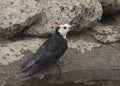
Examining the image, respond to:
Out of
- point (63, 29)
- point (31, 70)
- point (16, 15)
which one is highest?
point (16, 15)

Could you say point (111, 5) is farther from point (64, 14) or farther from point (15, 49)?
point (15, 49)

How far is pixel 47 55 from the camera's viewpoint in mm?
10211

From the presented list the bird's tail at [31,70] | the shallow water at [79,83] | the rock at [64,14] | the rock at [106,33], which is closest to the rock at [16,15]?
the rock at [64,14]

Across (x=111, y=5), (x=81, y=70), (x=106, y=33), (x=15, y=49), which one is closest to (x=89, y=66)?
(x=81, y=70)

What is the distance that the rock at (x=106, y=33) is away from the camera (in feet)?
37.1

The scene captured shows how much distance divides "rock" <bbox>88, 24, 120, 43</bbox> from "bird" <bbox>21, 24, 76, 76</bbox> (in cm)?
91

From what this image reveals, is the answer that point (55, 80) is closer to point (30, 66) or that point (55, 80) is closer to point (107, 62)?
point (30, 66)

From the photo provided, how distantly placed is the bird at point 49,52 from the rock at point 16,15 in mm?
615

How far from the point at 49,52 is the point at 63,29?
69 cm

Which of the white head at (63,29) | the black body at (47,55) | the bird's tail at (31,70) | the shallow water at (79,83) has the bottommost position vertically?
the shallow water at (79,83)

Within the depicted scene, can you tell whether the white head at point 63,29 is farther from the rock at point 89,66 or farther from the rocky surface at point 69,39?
the rock at point 89,66

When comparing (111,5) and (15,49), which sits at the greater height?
(111,5)

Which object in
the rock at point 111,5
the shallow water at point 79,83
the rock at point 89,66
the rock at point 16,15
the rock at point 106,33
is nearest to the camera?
the shallow water at point 79,83

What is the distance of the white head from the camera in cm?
1066
